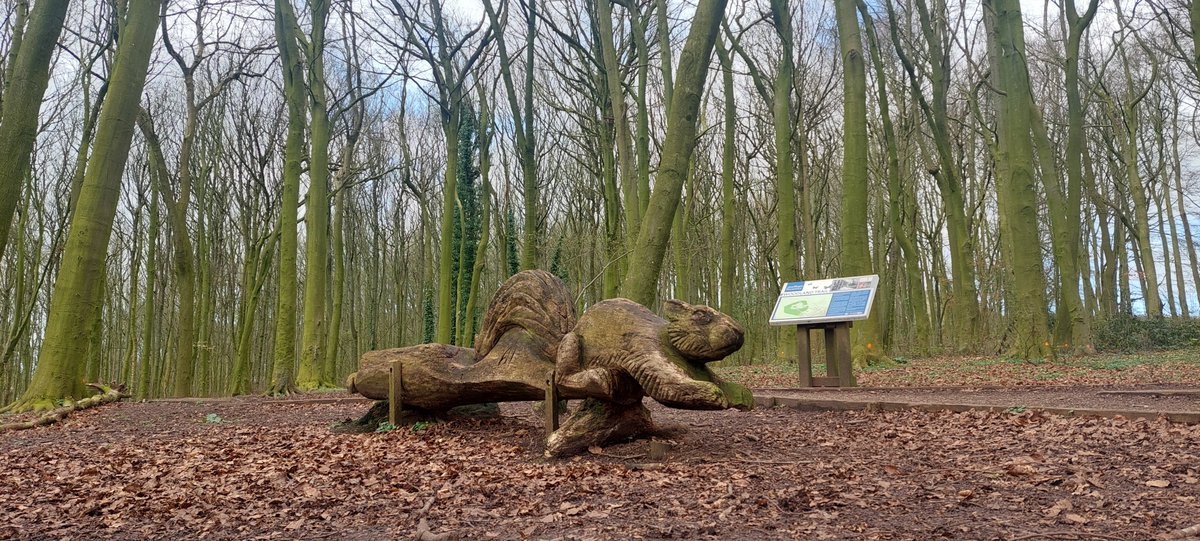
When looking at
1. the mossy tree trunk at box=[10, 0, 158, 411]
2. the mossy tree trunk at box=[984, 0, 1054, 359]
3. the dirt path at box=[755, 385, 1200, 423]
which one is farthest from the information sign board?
the mossy tree trunk at box=[10, 0, 158, 411]

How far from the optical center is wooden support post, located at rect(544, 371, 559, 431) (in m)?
5.74

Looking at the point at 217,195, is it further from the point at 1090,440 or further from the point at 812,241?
the point at 1090,440

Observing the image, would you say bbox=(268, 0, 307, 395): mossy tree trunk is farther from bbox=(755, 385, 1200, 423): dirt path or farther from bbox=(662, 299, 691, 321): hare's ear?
bbox=(662, 299, 691, 321): hare's ear

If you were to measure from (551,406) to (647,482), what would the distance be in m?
1.47

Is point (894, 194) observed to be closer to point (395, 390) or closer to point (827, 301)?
point (827, 301)

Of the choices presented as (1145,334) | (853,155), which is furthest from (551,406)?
(1145,334)

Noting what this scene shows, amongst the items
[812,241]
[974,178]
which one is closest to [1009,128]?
[812,241]

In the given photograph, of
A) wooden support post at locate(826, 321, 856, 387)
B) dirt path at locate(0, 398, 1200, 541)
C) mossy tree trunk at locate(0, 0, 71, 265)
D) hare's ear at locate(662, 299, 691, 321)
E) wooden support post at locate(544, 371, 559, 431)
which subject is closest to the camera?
dirt path at locate(0, 398, 1200, 541)

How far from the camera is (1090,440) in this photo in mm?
5207

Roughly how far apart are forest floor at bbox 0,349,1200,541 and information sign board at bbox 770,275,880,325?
2.49 m

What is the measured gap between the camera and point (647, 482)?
14.6ft

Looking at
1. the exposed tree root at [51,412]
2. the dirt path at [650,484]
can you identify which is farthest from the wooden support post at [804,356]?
the exposed tree root at [51,412]

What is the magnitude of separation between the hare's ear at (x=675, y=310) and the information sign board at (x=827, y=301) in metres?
4.96

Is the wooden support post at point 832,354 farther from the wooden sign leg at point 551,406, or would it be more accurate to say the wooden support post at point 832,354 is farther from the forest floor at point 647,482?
the wooden sign leg at point 551,406
